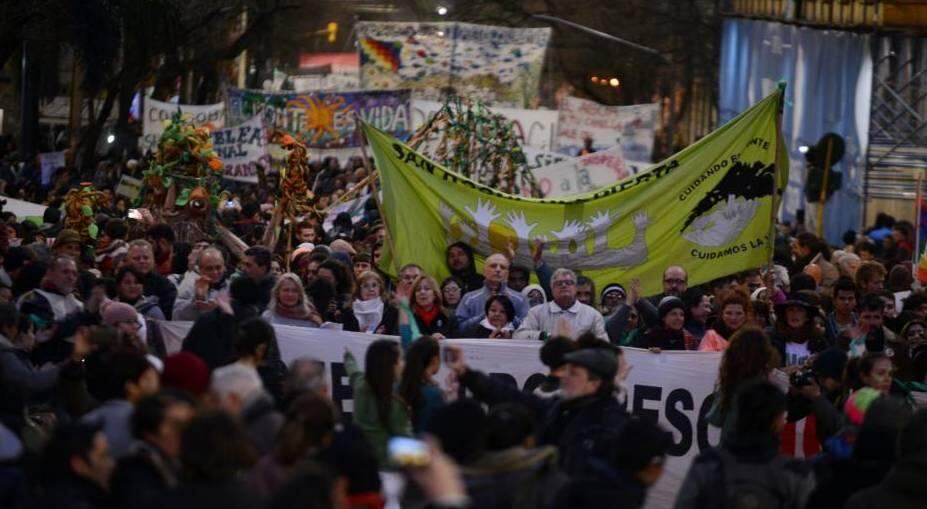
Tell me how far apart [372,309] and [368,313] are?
0.04 meters

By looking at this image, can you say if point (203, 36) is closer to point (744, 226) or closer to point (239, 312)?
point (744, 226)

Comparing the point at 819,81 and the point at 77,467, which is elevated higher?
the point at 819,81

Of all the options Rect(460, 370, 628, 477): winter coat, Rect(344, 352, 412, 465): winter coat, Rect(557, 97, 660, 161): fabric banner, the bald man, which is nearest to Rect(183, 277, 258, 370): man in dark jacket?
Rect(344, 352, 412, 465): winter coat

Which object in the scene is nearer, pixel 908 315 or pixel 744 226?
pixel 908 315

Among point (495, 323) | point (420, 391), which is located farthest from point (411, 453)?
point (495, 323)

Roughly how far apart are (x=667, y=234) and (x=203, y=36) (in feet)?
84.7

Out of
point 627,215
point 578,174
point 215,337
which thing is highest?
point 578,174

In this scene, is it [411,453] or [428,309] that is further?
[428,309]

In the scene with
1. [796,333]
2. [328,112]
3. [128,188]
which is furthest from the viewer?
[328,112]

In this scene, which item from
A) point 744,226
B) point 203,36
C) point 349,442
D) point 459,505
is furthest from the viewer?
point 203,36

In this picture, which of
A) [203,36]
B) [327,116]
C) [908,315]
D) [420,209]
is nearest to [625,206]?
[420,209]

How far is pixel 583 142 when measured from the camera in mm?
31609

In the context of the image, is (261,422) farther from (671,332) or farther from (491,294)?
(491,294)

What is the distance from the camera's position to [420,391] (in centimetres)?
857
